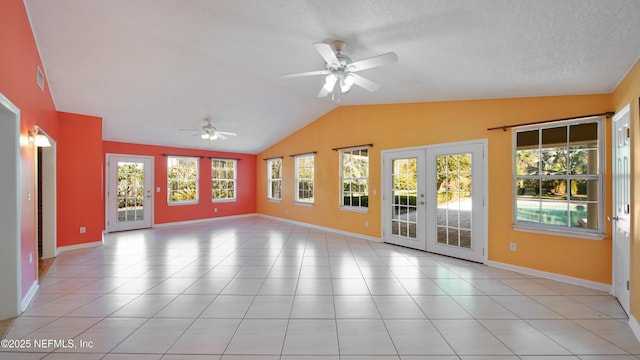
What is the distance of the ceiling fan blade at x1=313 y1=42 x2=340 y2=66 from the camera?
2267mm

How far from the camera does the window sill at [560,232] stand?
3.03 meters

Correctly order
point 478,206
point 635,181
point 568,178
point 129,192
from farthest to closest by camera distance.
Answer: point 129,192, point 478,206, point 568,178, point 635,181

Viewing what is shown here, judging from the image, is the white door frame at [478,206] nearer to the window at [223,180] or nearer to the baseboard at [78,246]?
the baseboard at [78,246]

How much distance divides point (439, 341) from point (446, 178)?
2933mm

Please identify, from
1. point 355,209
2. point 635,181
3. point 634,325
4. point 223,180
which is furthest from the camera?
point 223,180

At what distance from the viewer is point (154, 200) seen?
273 inches

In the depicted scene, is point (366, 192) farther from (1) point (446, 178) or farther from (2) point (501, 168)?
(2) point (501, 168)

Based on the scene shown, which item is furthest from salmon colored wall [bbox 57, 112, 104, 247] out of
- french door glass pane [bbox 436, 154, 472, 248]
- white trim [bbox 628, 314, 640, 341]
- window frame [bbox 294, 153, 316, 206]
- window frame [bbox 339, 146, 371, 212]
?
white trim [bbox 628, 314, 640, 341]

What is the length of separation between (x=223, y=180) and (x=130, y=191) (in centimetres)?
247

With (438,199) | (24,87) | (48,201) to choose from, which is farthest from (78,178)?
(438,199)

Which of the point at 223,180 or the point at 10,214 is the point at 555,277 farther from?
the point at 223,180

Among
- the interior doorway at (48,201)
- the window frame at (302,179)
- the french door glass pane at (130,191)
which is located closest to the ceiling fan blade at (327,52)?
the window frame at (302,179)

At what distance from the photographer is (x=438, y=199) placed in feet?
14.7

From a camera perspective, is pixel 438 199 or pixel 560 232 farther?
pixel 438 199
